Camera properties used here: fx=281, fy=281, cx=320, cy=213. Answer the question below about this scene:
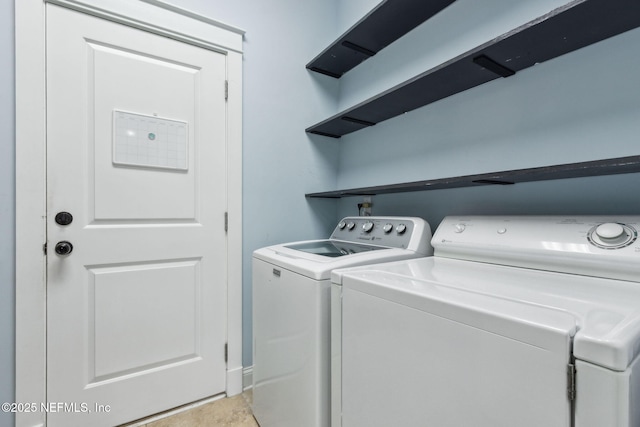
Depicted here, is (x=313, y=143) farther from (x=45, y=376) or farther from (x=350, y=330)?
(x=45, y=376)

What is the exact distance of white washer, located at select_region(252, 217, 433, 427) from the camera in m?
0.98

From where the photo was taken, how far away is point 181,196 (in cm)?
155

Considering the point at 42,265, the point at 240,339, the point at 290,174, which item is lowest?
the point at 240,339

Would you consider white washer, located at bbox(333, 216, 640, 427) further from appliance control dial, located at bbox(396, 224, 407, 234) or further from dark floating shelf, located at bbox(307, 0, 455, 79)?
dark floating shelf, located at bbox(307, 0, 455, 79)

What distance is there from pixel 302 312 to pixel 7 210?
1.33m

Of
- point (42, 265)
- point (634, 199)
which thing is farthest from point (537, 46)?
point (42, 265)

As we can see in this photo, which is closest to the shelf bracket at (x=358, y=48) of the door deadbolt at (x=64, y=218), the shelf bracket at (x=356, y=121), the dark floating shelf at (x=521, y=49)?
the dark floating shelf at (x=521, y=49)

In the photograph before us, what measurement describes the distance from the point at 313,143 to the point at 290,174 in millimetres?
304

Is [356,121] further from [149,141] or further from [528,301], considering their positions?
[528,301]

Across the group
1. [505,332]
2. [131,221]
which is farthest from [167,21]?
[505,332]

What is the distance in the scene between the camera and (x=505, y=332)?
1.73 ft

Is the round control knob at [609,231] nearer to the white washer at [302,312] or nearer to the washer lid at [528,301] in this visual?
the washer lid at [528,301]

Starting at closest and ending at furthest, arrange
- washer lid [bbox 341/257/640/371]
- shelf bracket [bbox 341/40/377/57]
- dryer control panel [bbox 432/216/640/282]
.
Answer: washer lid [bbox 341/257/640/371], dryer control panel [bbox 432/216/640/282], shelf bracket [bbox 341/40/377/57]

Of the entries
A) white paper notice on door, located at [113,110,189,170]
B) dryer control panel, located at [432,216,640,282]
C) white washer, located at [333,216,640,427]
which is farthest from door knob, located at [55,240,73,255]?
dryer control panel, located at [432,216,640,282]
